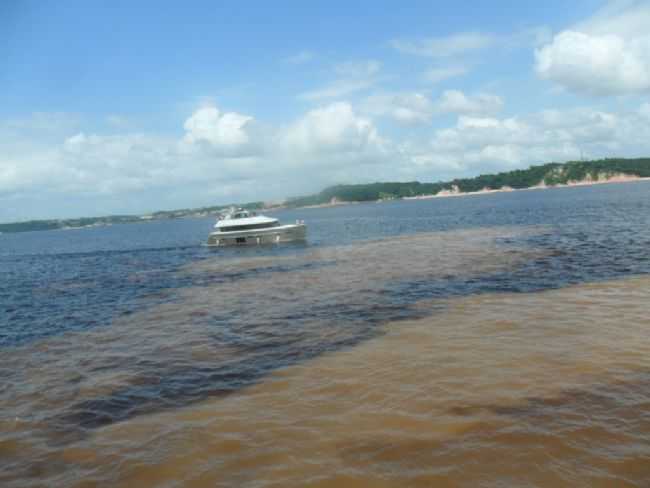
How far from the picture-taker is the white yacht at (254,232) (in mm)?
60906

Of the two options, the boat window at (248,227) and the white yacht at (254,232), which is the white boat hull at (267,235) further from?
the boat window at (248,227)

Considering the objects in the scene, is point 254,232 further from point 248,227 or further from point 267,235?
point 267,235

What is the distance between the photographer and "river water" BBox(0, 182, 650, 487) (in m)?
7.68

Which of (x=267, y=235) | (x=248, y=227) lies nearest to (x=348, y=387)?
(x=267, y=235)

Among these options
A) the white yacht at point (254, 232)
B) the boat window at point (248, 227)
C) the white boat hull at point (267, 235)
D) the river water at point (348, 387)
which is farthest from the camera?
the boat window at point (248, 227)

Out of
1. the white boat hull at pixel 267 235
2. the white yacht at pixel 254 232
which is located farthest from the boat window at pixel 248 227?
the white boat hull at pixel 267 235

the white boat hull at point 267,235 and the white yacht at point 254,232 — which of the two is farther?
the white yacht at point 254,232

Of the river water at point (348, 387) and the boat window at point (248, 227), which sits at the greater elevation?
the boat window at point (248, 227)

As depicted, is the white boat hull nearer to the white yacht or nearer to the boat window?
the white yacht

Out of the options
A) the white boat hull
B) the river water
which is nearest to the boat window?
the white boat hull

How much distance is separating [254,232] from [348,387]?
5160cm

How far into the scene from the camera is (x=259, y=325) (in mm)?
18203

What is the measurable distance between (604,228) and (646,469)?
45750mm

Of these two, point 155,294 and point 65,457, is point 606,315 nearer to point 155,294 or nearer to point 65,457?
point 65,457
